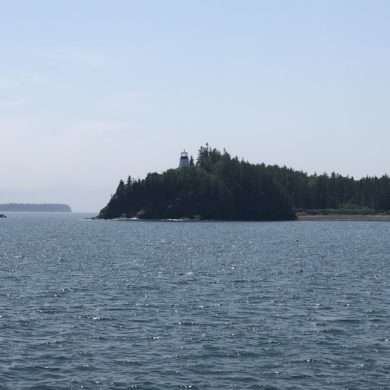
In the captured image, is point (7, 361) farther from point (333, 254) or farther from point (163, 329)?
point (333, 254)

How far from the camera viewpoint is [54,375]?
36969 millimetres

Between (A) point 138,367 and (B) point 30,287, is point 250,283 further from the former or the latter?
(A) point 138,367

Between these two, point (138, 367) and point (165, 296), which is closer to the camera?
point (138, 367)

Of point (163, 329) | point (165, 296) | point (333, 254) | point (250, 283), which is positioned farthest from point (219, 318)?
point (333, 254)

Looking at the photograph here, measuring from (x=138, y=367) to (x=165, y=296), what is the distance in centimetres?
2582

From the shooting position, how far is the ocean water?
1457 inches

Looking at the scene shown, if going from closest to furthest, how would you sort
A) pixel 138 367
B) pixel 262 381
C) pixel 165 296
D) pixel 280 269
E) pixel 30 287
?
pixel 262 381
pixel 138 367
pixel 165 296
pixel 30 287
pixel 280 269

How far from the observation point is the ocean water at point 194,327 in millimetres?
→ 37000

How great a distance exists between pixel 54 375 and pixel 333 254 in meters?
88.0

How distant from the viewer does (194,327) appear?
4934 centimetres

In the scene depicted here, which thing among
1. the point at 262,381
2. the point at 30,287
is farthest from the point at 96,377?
the point at 30,287

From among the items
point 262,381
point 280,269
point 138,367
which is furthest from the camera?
point 280,269

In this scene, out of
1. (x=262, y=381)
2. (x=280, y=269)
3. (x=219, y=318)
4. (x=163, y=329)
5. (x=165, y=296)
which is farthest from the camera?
(x=280, y=269)

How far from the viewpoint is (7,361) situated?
3944 cm
